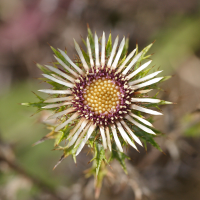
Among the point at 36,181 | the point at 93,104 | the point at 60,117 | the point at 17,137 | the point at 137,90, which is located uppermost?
the point at 137,90

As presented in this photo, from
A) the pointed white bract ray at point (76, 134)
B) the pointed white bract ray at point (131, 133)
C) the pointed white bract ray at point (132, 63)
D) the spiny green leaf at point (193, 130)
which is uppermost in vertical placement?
the pointed white bract ray at point (132, 63)

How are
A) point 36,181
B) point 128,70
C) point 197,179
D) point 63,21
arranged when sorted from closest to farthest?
point 128,70, point 36,181, point 197,179, point 63,21

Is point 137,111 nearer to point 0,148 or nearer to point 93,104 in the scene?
point 93,104

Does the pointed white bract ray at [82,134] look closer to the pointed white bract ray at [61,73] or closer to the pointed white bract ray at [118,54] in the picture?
the pointed white bract ray at [61,73]

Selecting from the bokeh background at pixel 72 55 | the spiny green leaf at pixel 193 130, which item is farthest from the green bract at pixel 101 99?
the bokeh background at pixel 72 55

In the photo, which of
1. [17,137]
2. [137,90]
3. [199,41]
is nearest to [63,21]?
[17,137]

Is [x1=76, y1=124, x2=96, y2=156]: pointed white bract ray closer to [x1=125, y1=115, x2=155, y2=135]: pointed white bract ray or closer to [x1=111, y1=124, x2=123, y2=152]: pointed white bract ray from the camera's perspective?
[x1=111, y1=124, x2=123, y2=152]: pointed white bract ray

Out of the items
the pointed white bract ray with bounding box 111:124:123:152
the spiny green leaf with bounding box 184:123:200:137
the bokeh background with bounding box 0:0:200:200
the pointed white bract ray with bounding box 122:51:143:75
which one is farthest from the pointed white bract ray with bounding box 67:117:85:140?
the bokeh background with bounding box 0:0:200:200

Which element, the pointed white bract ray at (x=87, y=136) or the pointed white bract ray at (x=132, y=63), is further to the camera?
the pointed white bract ray at (x=132, y=63)
